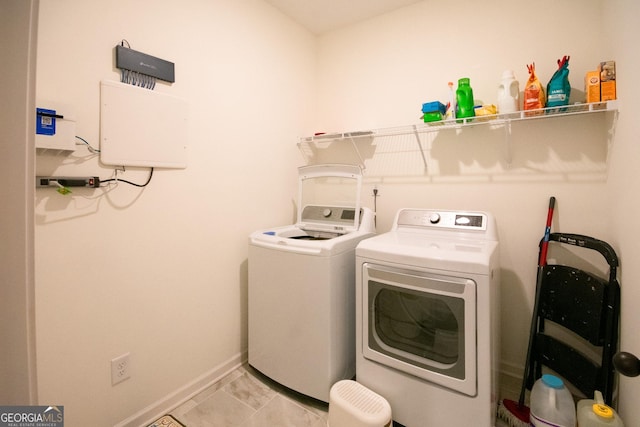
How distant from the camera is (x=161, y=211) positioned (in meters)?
1.58

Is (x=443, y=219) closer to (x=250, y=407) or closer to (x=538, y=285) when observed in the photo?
(x=538, y=285)

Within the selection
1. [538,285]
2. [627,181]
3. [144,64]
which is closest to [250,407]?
[538,285]

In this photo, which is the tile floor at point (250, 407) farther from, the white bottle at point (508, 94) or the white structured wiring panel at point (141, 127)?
the white bottle at point (508, 94)

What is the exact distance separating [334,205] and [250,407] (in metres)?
1.38

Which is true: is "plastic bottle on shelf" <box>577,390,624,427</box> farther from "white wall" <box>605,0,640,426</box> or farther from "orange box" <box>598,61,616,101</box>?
"orange box" <box>598,61,616,101</box>

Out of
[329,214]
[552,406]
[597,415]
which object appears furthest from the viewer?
[329,214]

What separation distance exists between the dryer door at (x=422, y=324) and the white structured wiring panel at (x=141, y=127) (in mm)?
1216

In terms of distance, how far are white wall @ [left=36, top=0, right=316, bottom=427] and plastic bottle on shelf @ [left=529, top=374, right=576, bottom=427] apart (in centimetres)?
169

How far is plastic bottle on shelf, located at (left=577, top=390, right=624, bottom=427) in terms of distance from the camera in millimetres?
1146

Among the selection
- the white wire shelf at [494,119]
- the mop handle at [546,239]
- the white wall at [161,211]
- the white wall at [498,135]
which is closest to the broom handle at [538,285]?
the mop handle at [546,239]

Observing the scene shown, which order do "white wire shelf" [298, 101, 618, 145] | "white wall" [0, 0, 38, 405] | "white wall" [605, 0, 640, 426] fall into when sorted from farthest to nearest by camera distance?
1. "white wire shelf" [298, 101, 618, 145]
2. "white wall" [605, 0, 640, 426]
3. "white wall" [0, 0, 38, 405]

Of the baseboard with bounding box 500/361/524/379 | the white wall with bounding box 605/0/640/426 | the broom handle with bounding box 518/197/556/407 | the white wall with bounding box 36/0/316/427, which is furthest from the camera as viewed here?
the baseboard with bounding box 500/361/524/379

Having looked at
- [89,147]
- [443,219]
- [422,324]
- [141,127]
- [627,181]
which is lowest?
[422,324]

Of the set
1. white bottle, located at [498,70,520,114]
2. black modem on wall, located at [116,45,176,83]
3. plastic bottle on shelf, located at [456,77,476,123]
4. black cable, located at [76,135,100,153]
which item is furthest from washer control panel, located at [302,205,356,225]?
black cable, located at [76,135,100,153]
